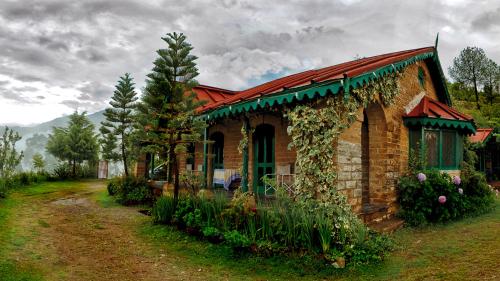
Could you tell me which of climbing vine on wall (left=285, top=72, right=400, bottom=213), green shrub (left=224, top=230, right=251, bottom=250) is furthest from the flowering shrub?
green shrub (left=224, top=230, right=251, bottom=250)

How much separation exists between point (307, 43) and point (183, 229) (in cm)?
1553

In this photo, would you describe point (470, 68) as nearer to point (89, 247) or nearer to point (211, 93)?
point (211, 93)

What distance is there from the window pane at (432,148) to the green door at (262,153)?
466 centimetres

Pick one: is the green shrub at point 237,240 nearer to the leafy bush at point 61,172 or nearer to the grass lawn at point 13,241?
the grass lawn at point 13,241

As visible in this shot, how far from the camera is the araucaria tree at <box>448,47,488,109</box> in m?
33.4

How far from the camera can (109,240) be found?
7.21 m

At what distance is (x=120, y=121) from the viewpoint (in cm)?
1727

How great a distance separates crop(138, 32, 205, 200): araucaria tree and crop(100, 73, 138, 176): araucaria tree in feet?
27.6

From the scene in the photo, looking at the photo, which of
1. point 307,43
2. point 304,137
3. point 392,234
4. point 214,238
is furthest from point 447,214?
point 307,43

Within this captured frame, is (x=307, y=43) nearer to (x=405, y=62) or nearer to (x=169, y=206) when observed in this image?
(x=405, y=62)

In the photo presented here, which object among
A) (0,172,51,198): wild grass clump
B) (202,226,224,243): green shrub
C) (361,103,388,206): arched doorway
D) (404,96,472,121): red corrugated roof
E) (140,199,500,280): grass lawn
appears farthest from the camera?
A: (0,172,51,198): wild grass clump

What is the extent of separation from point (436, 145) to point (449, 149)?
0.73 m

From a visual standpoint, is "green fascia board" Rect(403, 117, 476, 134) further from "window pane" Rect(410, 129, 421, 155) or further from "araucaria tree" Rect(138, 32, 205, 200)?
"araucaria tree" Rect(138, 32, 205, 200)

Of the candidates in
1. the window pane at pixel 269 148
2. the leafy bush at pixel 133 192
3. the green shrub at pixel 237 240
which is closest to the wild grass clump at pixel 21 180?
the leafy bush at pixel 133 192
